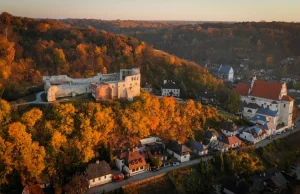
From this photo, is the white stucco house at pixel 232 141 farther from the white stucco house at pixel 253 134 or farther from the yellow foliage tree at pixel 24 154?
the yellow foliage tree at pixel 24 154

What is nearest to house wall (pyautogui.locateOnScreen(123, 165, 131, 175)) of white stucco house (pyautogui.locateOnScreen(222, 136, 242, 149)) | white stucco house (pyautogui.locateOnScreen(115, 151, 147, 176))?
white stucco house (pyautogui.locateOnScreen(115, 151, 147, 176))

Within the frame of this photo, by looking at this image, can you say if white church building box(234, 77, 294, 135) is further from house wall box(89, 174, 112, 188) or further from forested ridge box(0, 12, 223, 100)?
house wall box(89, 174, 112, 188)

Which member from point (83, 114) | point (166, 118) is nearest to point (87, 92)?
point (83, 114)

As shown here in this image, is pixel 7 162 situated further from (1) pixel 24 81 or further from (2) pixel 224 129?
(2) pixel 224 129

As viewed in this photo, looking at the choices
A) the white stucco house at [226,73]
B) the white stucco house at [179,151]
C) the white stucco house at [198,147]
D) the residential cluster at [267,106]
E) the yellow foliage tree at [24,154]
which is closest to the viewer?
the yellow foliage tree at [24,154]

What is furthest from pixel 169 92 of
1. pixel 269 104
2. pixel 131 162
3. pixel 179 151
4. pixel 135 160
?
pixel 131 162

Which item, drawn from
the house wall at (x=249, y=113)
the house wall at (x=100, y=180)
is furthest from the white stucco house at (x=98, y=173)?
the house wall at (x=249, y=113)
